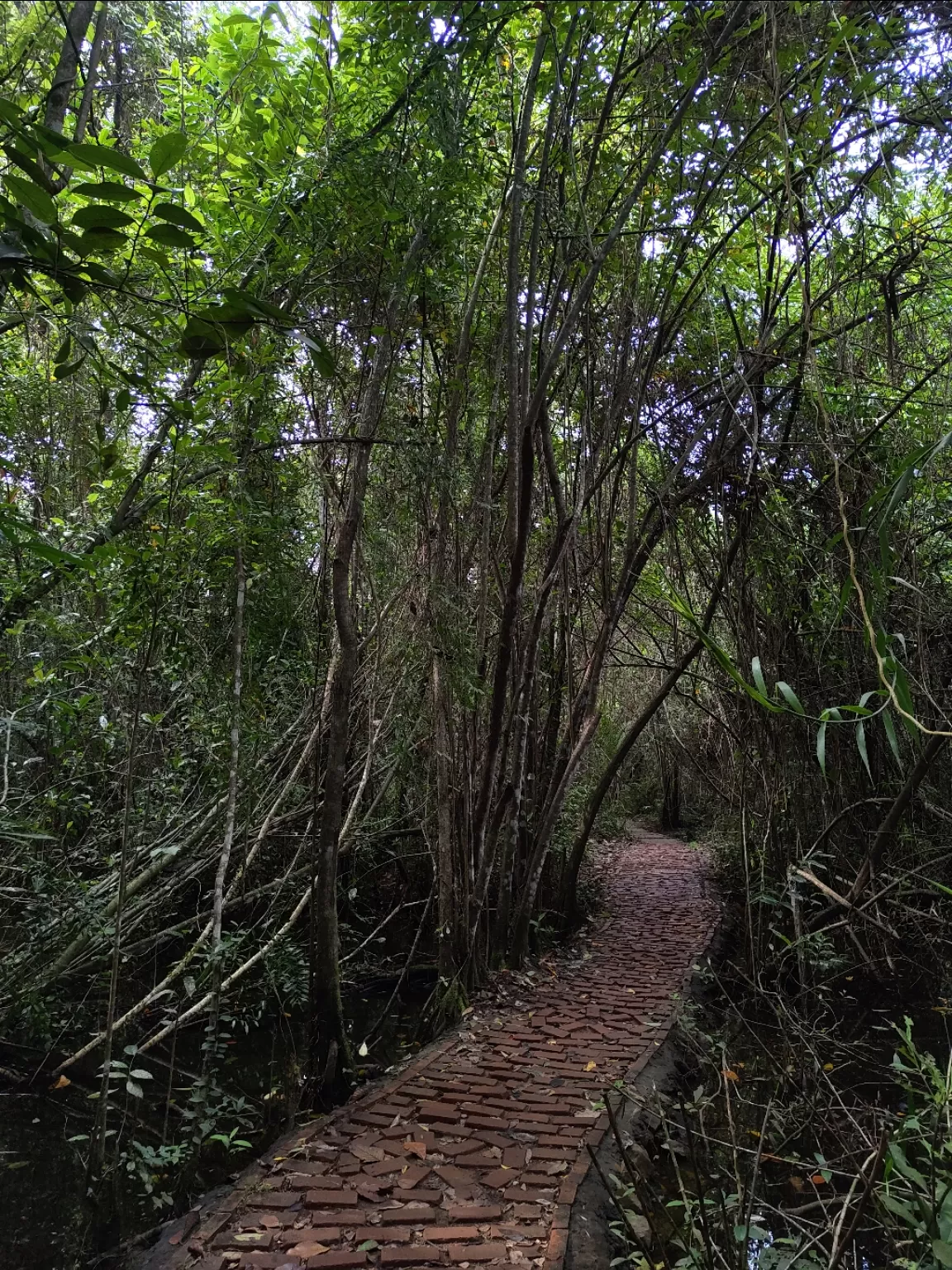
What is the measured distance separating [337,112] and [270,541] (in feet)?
5.55

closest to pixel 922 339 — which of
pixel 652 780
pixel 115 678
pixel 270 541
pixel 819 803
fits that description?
pixel 819 803

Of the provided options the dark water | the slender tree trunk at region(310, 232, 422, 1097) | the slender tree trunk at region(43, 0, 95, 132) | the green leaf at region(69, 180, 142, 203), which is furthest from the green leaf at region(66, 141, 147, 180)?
the dark water

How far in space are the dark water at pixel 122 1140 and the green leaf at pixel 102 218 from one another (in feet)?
9.16

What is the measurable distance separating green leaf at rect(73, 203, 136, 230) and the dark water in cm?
279

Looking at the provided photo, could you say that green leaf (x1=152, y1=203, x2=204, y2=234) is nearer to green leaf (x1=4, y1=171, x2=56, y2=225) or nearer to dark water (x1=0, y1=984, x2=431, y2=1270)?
green leaf (x1=4, y1=171, x2=56, y2=225)

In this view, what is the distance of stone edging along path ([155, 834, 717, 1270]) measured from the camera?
2098 mm

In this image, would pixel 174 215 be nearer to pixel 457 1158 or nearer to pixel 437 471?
pixel 437 471

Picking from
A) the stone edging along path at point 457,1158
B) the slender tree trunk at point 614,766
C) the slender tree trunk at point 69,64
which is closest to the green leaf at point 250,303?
the slender tree trunk at point 69,64

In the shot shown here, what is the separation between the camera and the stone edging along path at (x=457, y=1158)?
2.10m

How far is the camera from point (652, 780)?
1474 centimetres

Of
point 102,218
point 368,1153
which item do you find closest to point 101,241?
point 102,218

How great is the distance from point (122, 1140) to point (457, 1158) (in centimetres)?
167

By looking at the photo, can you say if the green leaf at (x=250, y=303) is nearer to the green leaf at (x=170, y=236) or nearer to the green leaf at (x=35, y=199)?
the green leaf at (x=170, y=236)

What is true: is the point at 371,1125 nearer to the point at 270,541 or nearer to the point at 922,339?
the point at 270,541
